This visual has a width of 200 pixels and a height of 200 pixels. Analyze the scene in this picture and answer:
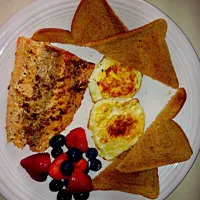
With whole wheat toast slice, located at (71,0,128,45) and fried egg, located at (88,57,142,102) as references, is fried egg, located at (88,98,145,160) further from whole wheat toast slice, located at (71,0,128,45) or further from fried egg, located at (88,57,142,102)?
whole wheat toast slice, located at (71,0,128,45)

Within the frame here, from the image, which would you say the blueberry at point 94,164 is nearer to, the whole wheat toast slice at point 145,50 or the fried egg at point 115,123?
the fried egg at point 115,123

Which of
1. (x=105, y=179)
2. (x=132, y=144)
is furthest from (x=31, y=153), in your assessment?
(x=132, y=144)

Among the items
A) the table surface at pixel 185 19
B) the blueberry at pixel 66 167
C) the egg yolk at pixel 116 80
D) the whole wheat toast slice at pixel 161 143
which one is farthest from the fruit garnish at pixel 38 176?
the egg yolk at pixel 116 80

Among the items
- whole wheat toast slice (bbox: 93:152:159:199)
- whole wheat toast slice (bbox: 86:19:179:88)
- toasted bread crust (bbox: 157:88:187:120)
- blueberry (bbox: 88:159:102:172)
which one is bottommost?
whole wheat toast slice (bbox: 93:152:159:199)

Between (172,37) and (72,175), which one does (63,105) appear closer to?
(72,175)

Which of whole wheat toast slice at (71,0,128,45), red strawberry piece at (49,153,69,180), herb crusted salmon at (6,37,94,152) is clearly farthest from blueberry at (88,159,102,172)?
whole wheat toast slice at (71,0,128,45)

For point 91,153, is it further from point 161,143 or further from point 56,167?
point 161,143
